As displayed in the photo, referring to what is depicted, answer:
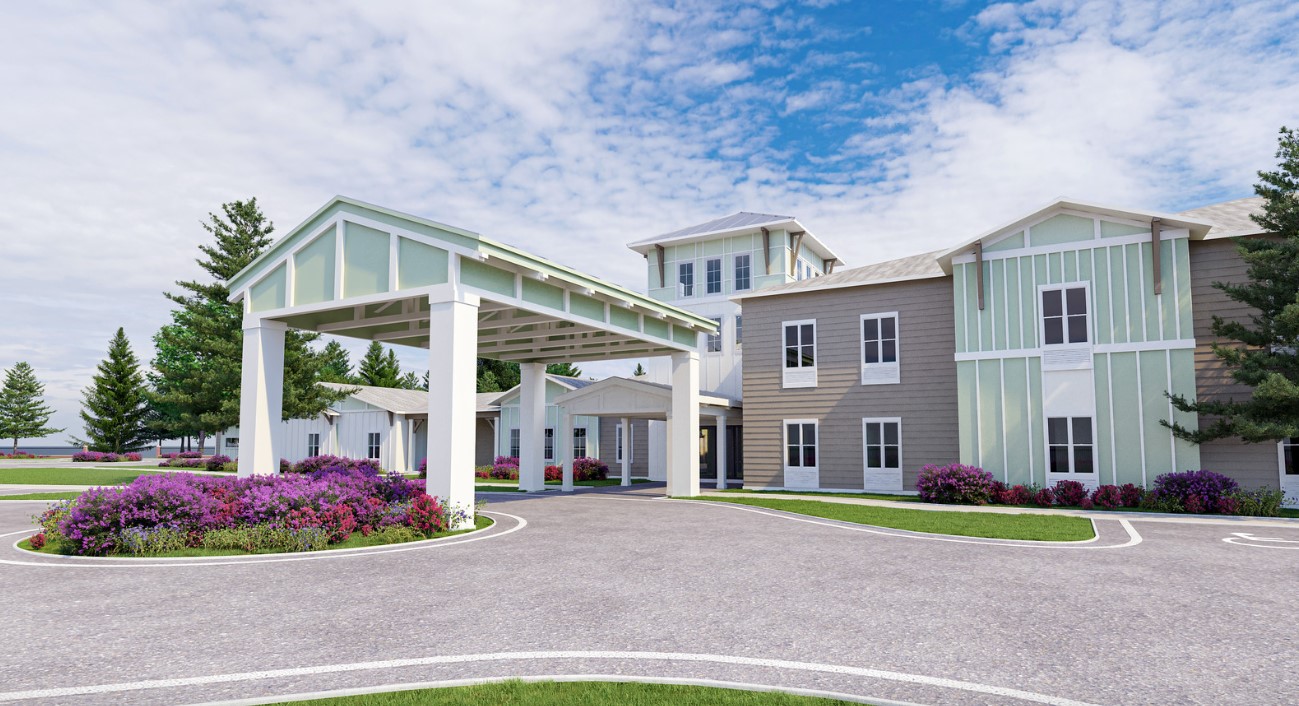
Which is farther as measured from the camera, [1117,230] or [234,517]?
[1117,230]

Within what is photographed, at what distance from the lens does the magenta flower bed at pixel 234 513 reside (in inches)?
420

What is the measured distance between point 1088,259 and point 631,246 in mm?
19053

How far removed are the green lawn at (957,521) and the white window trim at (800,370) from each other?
6.36 meters

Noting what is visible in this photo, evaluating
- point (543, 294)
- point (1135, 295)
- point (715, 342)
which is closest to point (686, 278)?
point (715, 342)

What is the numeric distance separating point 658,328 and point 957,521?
1000 cm

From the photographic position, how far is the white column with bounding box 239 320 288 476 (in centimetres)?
1591

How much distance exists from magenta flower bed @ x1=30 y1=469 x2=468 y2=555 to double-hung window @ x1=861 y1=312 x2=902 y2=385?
1454 centimetres

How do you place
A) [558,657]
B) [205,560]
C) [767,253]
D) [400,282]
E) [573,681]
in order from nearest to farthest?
1. [573,681]
2. [558,657]
3. [205,560]
4. [400,282]
5. [767,253]

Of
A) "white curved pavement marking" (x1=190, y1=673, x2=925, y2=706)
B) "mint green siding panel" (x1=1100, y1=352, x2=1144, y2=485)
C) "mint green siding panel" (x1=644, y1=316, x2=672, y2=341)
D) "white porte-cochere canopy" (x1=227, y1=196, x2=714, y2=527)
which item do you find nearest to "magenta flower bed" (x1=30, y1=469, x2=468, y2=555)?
"white porte-cochere canopy" (x1=227, y1=196, x2=714, y2=527)

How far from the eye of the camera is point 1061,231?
1986 cm

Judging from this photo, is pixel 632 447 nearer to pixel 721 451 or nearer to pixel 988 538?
pixel 721 451

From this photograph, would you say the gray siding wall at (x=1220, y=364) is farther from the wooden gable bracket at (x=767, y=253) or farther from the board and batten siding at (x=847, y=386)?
the wooden gable bracket at (x=767, y=253)

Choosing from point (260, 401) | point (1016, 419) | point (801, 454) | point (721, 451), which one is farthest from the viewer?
point (721, 451)

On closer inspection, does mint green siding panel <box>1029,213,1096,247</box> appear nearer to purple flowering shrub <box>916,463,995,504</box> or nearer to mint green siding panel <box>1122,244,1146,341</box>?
mint green siding panel <box>1122,244,1146,341</box>
